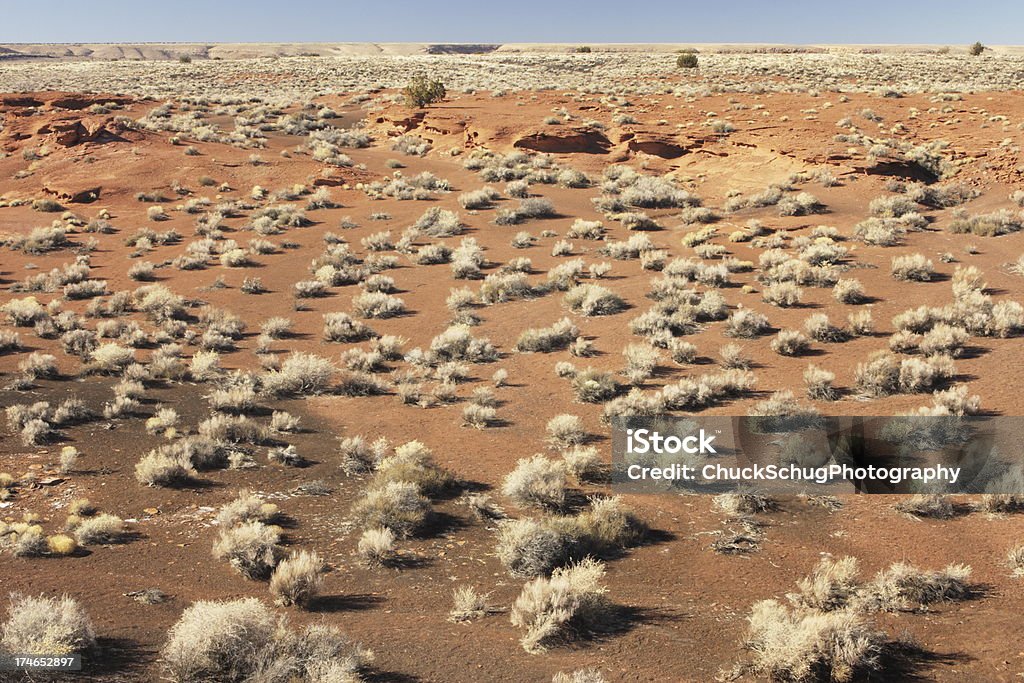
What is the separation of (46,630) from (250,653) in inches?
67.8

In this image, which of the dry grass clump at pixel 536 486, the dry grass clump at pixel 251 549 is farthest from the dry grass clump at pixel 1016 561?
the dry grass clump at pixel 251 549

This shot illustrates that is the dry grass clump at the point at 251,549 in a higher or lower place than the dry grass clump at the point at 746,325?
lower

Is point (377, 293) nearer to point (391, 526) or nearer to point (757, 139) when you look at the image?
point (391, 526)

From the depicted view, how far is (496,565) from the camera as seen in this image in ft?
25.0

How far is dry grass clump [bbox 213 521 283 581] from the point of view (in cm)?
730

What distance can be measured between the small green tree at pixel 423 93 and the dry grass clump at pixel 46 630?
3760cm

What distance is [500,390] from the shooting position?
41.8 feet

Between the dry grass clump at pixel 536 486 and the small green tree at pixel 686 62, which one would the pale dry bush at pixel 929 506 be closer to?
the dry grass clump at pixel 536 486

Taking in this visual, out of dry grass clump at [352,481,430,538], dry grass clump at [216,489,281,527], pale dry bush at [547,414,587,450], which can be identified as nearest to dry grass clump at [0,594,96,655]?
dry grass clump at [216,489,281,527]

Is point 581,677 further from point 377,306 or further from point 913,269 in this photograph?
point 913,269

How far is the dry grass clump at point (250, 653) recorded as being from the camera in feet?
17.7

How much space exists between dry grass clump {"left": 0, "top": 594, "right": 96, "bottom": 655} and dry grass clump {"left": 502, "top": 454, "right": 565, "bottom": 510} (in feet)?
15.6

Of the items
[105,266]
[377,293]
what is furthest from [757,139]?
[105,266]

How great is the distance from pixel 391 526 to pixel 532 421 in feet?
12.6
